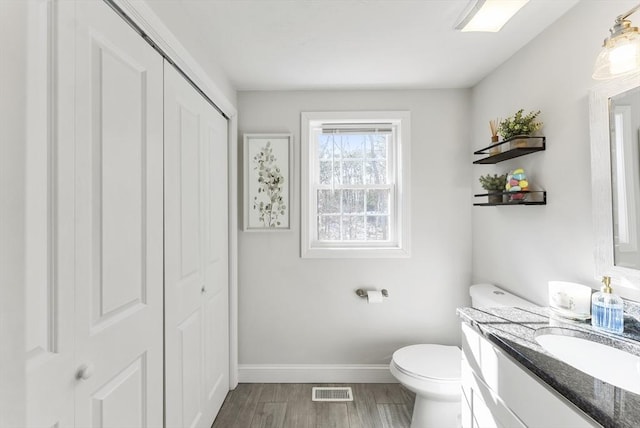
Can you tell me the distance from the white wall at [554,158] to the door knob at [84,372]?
6.40ft

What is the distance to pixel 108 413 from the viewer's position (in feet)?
3.13

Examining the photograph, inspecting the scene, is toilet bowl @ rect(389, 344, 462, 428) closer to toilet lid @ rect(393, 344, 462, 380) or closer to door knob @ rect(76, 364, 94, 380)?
toilet lid @ rect(393, 344, 462, 380)

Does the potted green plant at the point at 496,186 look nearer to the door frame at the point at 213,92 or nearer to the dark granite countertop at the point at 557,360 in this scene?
the dark granite countertop at the point at 557,360

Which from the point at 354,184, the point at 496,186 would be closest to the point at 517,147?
the point at 496,186

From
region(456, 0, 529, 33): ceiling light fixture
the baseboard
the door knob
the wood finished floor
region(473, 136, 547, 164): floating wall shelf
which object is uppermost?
region(456, 0, 529, 33): ceiling light fixture

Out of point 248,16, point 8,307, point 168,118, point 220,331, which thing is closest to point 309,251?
point 220,331

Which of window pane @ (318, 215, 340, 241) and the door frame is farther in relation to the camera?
window pane @ (318, 215, 340, 241)

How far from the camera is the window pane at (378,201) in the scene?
2.54m

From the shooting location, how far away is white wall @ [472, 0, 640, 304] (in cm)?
140

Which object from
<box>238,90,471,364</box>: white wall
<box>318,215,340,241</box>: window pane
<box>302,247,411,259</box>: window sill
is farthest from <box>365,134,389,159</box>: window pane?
<box>302,247,411,259</box>: window sill

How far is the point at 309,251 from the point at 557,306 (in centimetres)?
157

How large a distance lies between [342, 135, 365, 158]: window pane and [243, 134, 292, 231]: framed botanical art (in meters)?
0.47

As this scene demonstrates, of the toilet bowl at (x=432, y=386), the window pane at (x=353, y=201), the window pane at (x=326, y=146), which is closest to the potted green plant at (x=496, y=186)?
the window pane at (x=353, y=201)

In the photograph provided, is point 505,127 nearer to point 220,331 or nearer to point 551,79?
point 551,79
